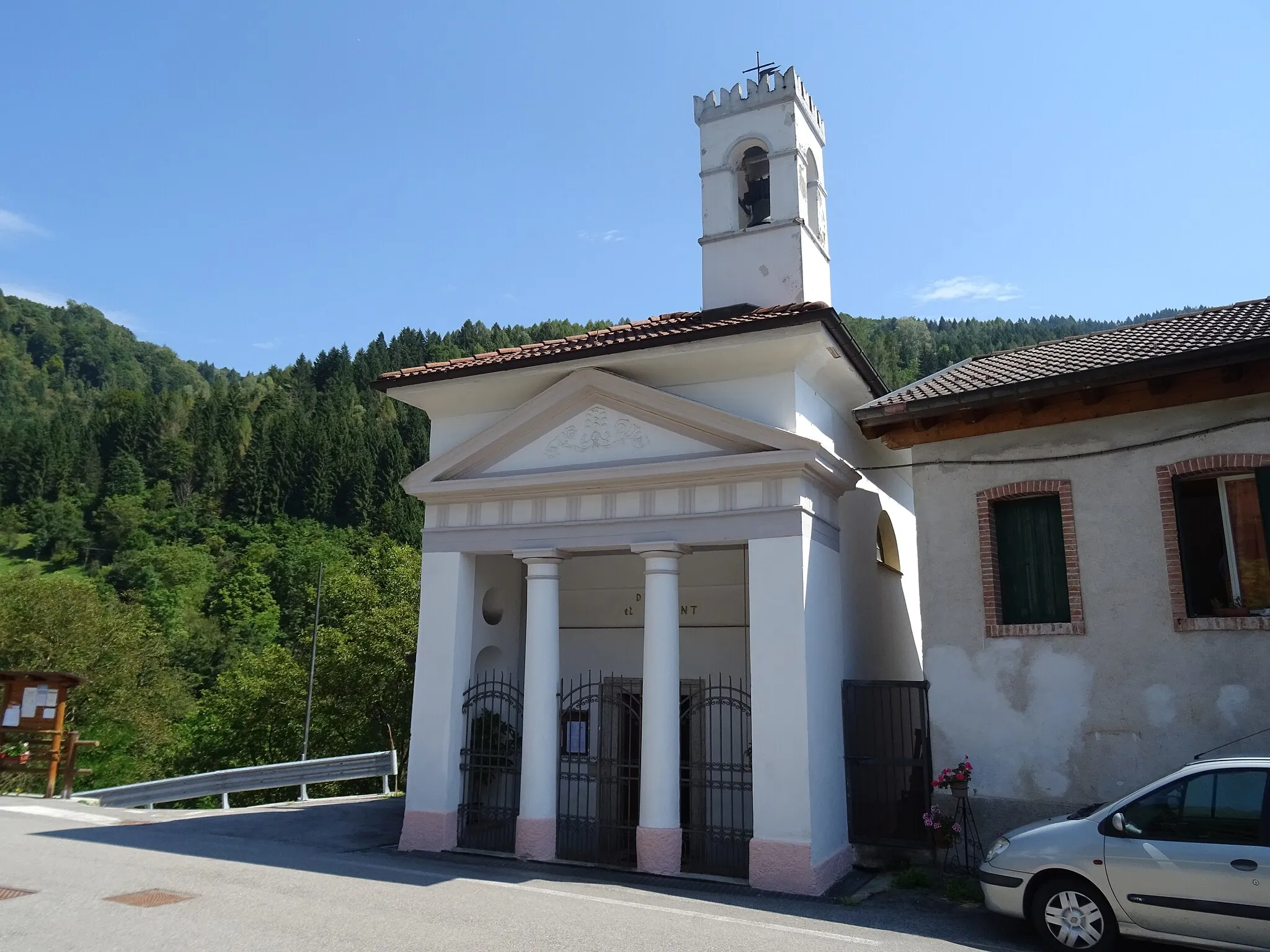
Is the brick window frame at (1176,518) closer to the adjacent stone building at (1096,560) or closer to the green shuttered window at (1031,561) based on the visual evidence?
the adjacent stone building at (1096,560)

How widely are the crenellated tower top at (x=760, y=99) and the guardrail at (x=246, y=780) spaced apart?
1331cm

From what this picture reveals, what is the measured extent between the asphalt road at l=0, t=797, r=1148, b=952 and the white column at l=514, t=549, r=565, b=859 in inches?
24.4

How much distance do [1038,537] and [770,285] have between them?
5606mm

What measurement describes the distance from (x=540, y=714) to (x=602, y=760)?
1356 millimetres

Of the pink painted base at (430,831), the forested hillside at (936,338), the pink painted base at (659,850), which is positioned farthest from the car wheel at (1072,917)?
the forested hillside at (936,338)

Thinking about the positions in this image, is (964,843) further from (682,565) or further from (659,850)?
(682,565)

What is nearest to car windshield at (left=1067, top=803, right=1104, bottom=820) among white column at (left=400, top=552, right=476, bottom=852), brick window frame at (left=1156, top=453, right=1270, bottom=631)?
brick window frame at (left=1156, top=453, right=1270, bottom=631)

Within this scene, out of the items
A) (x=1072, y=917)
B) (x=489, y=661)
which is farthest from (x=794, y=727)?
(x=489, y=661)

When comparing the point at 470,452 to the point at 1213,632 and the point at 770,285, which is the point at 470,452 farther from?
the point at 1213,632

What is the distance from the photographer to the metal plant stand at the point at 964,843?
10.1 meters

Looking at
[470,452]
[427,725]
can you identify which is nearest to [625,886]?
[427,725]

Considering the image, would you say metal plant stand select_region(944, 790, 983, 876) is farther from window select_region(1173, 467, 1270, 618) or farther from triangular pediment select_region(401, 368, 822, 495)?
triangular pediment select_region(401, 368, 822, 495)

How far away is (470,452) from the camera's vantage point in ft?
40.6

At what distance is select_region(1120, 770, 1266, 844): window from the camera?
679cm
